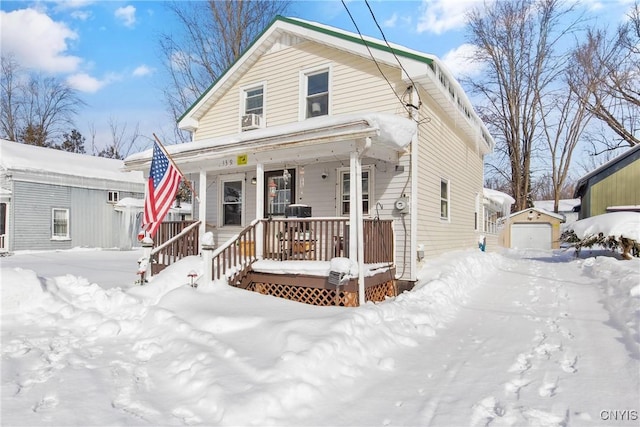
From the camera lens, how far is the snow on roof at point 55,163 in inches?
713

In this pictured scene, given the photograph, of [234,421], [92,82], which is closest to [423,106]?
[234,421]

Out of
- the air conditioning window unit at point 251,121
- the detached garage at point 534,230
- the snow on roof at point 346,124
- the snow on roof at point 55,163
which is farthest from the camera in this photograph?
the detached garage at point 534,230

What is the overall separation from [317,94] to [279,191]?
269 centimetres

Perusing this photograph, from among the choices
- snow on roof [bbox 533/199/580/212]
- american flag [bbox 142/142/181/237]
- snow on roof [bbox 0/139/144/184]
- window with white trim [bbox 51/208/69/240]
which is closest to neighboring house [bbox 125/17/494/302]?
american flag [bbox 142/142/181/237]

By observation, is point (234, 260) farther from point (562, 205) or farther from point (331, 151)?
point (562, 205)

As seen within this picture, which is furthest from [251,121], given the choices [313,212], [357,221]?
[357,221]

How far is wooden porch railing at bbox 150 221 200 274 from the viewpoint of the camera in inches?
364

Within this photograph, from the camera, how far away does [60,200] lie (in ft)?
63.5

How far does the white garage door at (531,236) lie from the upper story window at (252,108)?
19890 millimetres

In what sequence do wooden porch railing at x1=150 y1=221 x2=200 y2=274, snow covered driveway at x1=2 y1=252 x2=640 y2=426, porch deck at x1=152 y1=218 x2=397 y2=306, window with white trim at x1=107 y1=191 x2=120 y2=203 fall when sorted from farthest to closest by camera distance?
window with white trim at x1=107 y1=191 x2=120 y2=203
wooden porch railing at x1=150 y1=221 x2=200 y2=274
porch deck at x1=152 y1=218 x2=397 y2=306
snow covered driveway at x1=2 y1=252 x2=640 y2=426

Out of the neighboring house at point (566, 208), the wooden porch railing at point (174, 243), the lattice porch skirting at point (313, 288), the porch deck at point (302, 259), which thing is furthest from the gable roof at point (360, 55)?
the neighboring house at point (566, 208)

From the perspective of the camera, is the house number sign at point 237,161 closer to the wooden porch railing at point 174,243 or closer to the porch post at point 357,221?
the wooden porch railing at point 174,243

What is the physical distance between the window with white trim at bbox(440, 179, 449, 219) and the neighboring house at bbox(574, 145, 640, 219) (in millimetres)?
9131

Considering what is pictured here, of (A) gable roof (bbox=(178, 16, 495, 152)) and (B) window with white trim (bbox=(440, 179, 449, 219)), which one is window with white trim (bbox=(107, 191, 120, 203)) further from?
(B) window with white trim (bbox=(440, 179, 449, 219))
